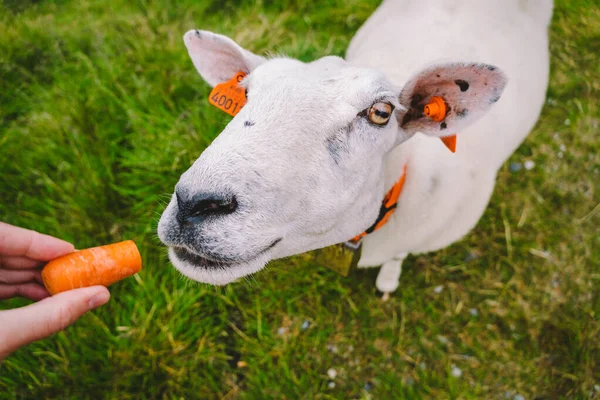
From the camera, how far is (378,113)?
5.57 ft

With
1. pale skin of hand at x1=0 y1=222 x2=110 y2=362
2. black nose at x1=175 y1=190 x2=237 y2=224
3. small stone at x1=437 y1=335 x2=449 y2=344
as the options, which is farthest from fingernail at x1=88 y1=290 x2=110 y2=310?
small stone at x1=437 y1=335 x2=449 y2=344

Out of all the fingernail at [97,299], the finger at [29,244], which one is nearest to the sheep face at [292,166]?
the fingernail at [97,299]

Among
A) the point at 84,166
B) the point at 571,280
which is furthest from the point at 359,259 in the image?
the point at 84,166

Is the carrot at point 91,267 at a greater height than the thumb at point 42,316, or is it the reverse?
the thumb at point 42,316

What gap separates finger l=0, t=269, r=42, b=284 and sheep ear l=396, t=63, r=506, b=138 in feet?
6.70

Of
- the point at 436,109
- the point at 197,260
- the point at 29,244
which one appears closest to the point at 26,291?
the point at 29,244

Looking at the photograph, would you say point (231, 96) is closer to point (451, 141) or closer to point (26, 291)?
point (451, 141)

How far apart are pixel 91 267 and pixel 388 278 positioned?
204 cm

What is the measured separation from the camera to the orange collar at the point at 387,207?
7.02 ft

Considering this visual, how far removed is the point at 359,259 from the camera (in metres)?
2.51

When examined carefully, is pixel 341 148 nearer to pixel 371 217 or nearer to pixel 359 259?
pixel 371 217

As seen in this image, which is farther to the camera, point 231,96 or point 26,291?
point 26,291

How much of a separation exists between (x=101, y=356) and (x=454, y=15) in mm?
3186

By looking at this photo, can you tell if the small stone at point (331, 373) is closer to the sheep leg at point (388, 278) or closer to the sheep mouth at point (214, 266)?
the sheep leg at point (388, 278)
